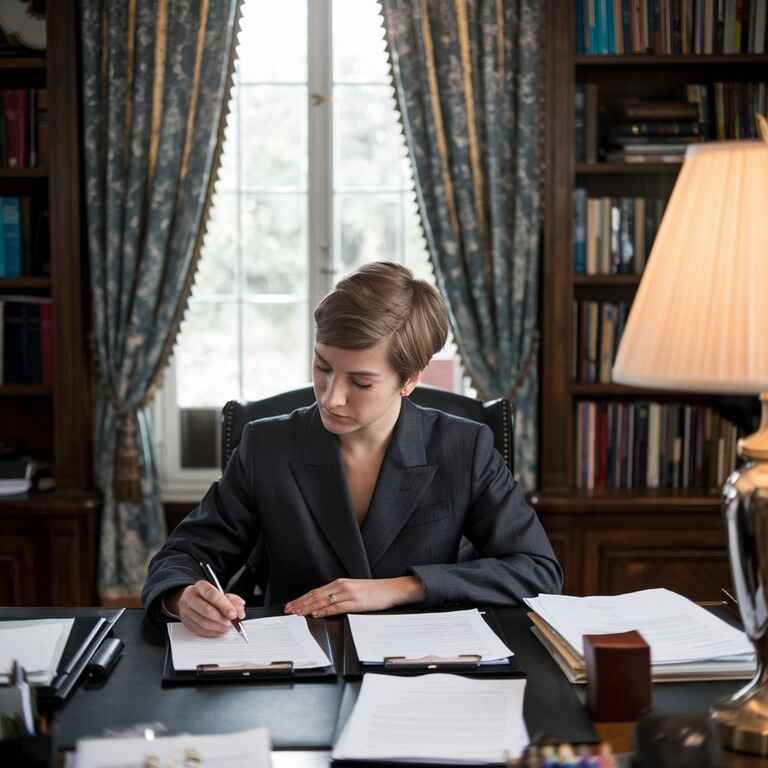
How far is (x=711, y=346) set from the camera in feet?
3.81

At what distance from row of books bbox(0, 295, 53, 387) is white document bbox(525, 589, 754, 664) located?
226 cm

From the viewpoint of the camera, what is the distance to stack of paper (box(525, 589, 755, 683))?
→ 4.79 feet

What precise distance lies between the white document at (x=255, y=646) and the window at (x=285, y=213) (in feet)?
6.84

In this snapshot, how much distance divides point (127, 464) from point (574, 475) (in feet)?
4.64

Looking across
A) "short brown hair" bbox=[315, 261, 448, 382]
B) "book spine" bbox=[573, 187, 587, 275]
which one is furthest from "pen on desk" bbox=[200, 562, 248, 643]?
"book spine" bbox=[573, 187, 587, 275]

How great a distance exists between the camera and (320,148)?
11.9 feet

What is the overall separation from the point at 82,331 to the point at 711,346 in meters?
2.65

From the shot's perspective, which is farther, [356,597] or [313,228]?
[313,228]

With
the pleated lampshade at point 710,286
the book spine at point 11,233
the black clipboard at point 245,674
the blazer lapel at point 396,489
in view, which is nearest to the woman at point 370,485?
the blazer lapel at point 396,489

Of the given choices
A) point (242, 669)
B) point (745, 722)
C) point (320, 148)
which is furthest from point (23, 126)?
point (745, 722)

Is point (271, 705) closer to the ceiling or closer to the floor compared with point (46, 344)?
closer to the floor

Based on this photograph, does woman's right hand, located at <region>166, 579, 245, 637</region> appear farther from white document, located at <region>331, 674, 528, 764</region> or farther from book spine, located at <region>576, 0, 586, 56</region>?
book spine, located at <region>576, 0, 586, 56</region>

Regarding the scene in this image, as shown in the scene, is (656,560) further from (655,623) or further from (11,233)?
(11,233)

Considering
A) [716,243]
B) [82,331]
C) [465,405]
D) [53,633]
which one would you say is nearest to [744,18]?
[465,405]
